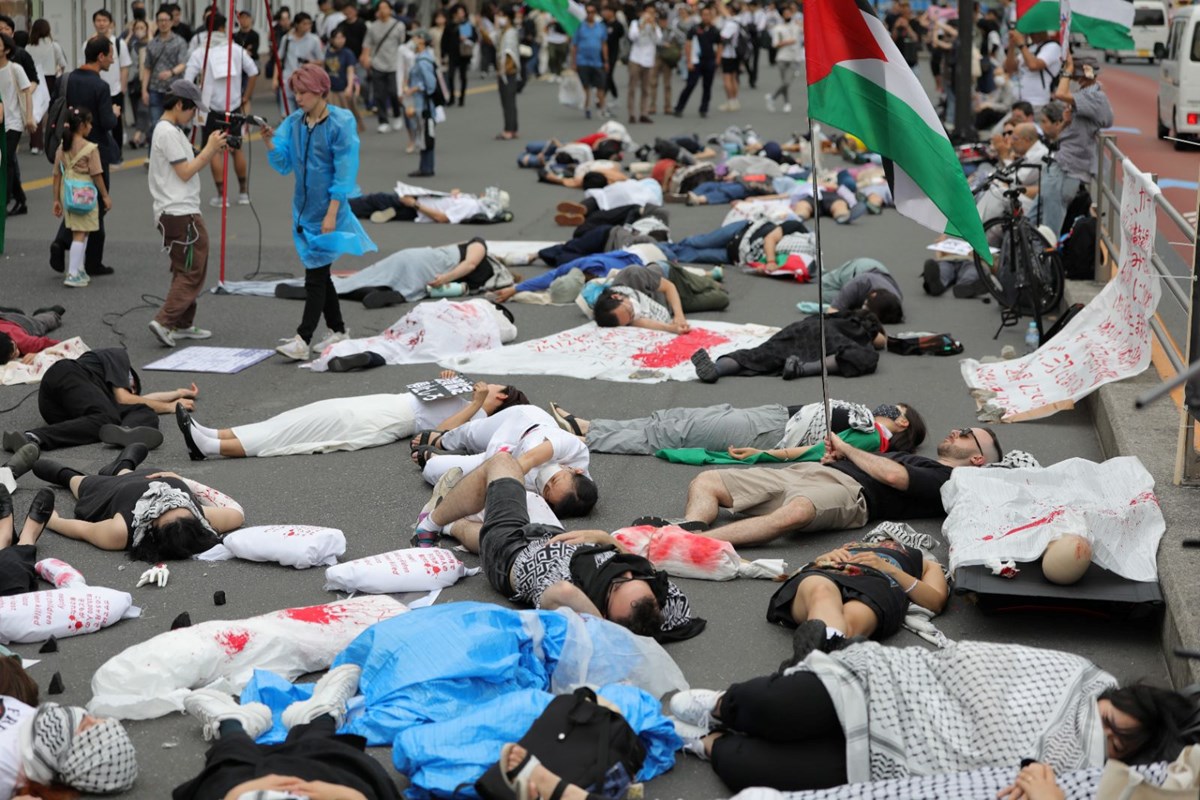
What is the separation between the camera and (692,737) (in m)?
4.88

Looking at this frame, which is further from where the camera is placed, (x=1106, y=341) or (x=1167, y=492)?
(x=1106, y=341)

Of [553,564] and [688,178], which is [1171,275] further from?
[688,178]

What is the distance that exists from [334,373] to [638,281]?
277cm

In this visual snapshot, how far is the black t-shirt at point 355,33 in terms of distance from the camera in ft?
79.8

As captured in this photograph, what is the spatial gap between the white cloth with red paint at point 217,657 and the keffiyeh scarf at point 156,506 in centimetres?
119

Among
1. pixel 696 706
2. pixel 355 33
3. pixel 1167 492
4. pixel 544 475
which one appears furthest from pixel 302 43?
pixel 696 706

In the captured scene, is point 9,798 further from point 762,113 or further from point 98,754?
point 762,113

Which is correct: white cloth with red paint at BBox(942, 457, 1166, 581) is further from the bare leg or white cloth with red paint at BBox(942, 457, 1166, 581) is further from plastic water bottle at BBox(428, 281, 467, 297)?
plastic water bottle at BBox(428, 281, 467, 297)

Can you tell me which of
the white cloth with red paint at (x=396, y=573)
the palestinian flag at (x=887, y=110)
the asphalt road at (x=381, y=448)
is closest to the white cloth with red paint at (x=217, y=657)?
the asphalt road at (x=381, y=448)

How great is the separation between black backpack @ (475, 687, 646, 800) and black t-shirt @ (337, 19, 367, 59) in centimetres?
2128

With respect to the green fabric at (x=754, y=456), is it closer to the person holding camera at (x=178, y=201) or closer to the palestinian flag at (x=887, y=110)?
the palestinian flag at (x=887, y=110)

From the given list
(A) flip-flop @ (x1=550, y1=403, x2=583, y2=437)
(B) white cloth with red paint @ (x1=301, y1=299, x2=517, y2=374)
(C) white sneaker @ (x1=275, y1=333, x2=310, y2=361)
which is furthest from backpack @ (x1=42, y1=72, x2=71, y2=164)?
(A) flip-flop @ (x1=550, y1=403, x2=583, y2=437)

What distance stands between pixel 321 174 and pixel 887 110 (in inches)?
183

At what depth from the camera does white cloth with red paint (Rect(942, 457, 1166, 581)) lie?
582 cm
